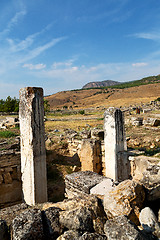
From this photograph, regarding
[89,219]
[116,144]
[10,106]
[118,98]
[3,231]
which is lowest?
[3,231]

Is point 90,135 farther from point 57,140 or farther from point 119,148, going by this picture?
point 119,148

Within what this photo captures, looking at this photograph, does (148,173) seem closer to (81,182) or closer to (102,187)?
(102,187)

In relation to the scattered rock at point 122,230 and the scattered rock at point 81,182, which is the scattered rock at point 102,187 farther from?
the scattered rock at point 122,230

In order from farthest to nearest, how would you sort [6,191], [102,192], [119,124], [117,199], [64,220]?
[6,191] → [119,124] → [102,192] → [117,199] → [64,220]

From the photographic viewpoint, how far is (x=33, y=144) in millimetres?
5410

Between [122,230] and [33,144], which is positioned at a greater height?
[33,144]

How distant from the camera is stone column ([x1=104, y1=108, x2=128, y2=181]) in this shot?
6836 mm

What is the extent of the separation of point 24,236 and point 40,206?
1.12 m

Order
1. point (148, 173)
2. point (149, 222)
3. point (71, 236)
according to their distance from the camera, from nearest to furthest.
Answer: point (71, 236), point (149, 222), point (148, 173)

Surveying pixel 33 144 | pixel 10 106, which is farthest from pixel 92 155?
pixel 10 106

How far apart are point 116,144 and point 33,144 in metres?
3.08

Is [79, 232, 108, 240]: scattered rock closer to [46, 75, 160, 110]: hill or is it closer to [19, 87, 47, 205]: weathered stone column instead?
[19, 87, 47, 205]: weathered stone column

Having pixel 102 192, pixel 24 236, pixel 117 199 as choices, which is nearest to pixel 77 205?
pixel 117 199

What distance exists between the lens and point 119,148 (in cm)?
691
